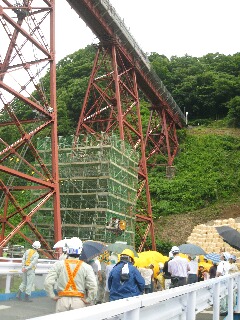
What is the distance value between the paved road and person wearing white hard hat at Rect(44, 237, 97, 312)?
377cm

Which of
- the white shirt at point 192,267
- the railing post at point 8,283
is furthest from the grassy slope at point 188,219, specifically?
the railing post at point 8,283

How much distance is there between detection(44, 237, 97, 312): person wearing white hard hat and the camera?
487 cm

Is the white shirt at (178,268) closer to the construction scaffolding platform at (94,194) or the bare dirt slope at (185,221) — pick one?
the construction scaffolding platform at (94,194)

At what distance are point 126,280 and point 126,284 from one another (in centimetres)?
6

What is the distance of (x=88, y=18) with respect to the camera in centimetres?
2259

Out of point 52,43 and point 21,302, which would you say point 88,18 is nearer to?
point 52,43

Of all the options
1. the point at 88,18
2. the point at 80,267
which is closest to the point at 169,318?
the point at 80,267

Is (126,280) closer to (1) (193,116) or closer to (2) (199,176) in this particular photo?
(2) (199,176)

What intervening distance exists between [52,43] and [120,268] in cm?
1340

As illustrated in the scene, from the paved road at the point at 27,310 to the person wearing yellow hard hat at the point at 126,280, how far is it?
2.67m

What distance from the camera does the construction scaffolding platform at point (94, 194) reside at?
2169 centimetres

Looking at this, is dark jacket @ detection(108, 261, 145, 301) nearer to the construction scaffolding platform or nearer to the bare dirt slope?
→ the construction scaffolding platform

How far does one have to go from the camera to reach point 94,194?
2216 cm

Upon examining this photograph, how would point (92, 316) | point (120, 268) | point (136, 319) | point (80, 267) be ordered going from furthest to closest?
point (120, 268) < point (80, 267) < point (136, 319) < point (92, 316)
